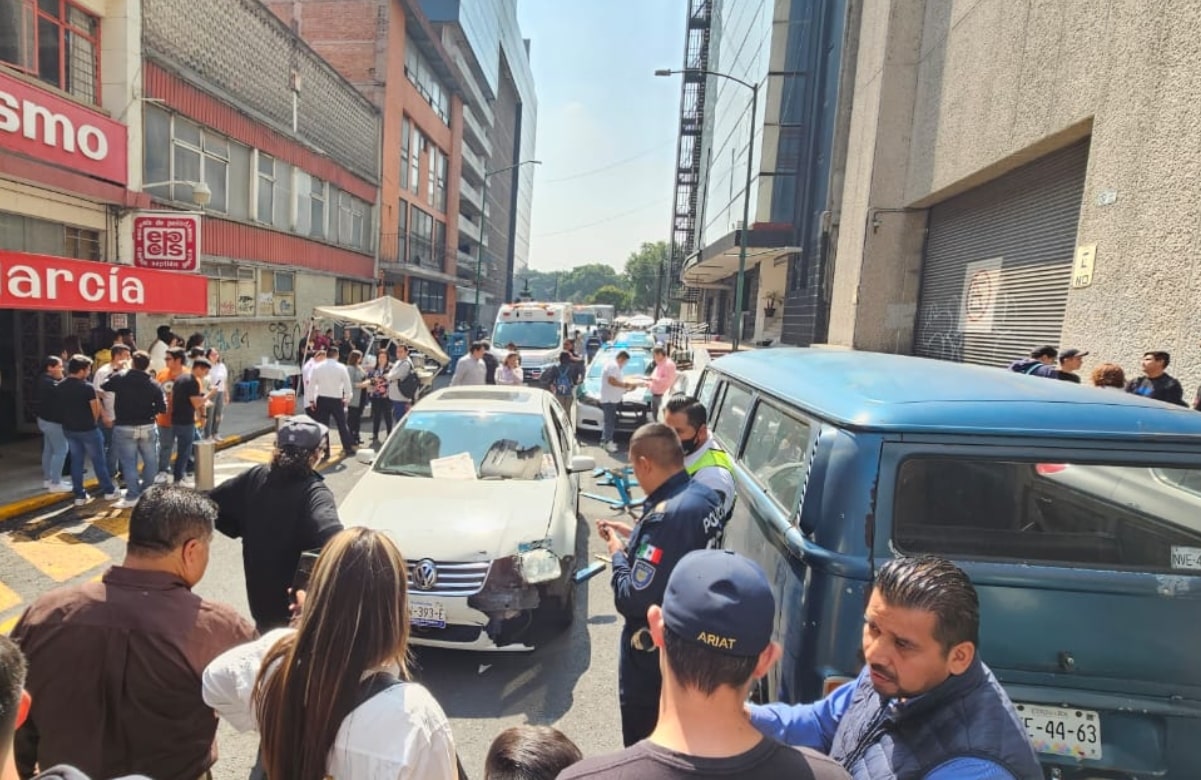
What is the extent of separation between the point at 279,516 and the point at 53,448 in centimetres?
661

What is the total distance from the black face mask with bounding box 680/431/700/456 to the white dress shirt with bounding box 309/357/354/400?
788cm

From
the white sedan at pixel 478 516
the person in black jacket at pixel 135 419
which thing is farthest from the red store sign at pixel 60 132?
the white sedan at pixel 478 516

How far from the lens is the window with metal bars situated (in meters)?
10.3

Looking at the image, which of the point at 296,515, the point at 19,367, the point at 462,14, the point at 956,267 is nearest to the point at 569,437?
the point at 296,515

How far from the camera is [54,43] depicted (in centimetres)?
1113

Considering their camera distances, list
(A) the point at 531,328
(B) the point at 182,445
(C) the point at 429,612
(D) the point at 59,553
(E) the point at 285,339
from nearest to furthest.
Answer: (C) the point at 429,612
(D) the point at 59,553
(B) the point at 182,445
(A) the point at 531,328
(E) the point at 285,339

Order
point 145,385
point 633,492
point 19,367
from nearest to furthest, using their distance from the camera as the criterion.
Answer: point 145,385 → point 633,492 → point 19,367

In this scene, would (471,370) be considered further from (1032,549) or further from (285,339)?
(285,339)

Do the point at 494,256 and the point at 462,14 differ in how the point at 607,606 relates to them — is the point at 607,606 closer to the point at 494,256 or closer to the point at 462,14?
the point at 462,14

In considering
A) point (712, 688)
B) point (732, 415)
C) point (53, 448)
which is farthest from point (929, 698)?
point (53, 448)

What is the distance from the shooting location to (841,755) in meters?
1.68

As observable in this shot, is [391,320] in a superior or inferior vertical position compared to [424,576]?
superior

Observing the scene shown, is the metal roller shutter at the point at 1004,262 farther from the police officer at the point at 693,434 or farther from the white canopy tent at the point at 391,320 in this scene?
the white canopy tent at the point at 391,320

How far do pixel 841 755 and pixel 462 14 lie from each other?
49852 millimetres
